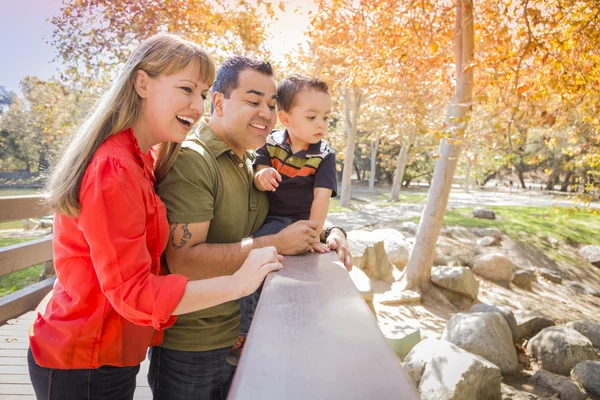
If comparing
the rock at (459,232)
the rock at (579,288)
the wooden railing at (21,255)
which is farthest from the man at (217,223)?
the rock at (459,232)

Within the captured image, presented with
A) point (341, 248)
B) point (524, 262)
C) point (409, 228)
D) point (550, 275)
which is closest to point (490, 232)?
point (524, 262)

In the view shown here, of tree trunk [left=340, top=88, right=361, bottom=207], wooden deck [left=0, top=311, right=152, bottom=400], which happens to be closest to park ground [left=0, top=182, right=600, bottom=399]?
tree trunk [left=340, top=88, right=361, bottom=207]

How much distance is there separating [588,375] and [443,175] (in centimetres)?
370

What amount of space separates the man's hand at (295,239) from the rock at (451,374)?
275 centimetres

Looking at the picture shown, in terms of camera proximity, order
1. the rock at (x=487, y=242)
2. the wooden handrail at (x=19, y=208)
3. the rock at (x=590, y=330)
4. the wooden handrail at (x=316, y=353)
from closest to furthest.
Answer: the wooden handrail at (x=316, y=353), the wooden handrail at (x=19, y=208), the rock at (x=590, y=330), the rock at (x=487, y=242)

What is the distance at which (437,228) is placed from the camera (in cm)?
753

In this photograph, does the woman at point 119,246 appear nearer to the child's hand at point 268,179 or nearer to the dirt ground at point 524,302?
the child's hand at point 268,179

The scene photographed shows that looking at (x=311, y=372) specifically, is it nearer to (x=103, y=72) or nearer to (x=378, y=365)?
(x=378, y=365)

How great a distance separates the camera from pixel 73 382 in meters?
1.29

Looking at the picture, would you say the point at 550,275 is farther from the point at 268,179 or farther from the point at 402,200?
the point at 402,200

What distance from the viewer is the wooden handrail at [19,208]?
3.10m

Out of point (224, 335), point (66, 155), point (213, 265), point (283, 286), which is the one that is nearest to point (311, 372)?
point (283, 286)

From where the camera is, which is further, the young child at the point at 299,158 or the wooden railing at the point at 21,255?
the wooden railing at the point at 21,255

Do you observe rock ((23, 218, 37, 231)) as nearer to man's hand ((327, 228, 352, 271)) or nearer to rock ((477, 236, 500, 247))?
rock ((477, 236, 500, 247))
